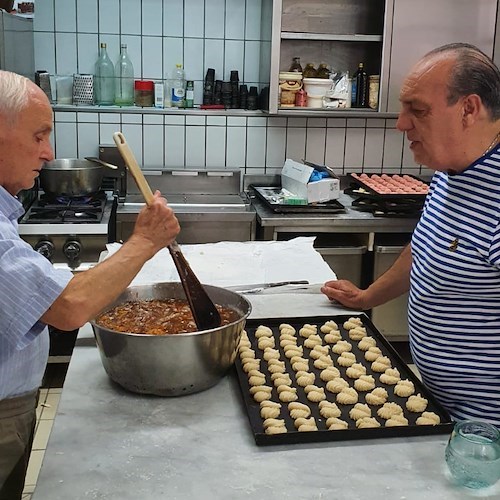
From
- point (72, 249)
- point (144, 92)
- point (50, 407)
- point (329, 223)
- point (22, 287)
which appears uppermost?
point (144, 92)

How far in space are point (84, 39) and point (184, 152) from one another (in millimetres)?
840

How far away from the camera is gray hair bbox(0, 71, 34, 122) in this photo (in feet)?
4.42

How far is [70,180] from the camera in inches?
138

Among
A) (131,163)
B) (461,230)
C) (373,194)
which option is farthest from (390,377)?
(373,194)

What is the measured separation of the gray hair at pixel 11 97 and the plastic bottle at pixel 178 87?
102 inches

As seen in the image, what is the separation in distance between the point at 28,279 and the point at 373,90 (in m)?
2.92

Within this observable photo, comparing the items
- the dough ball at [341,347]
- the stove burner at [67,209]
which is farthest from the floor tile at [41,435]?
the dough ball at [341,347]

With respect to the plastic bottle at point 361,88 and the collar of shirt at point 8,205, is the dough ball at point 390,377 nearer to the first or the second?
the collar of shirt at point 8,205

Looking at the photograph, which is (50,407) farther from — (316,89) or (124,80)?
(316,89)

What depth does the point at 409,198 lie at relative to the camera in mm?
3504

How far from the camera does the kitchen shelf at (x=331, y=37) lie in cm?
360

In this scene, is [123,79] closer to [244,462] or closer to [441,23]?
[441,23]

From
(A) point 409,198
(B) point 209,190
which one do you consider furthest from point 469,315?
(B) point 209,190

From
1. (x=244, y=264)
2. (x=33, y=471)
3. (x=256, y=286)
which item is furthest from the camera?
(x=33, y=471)
